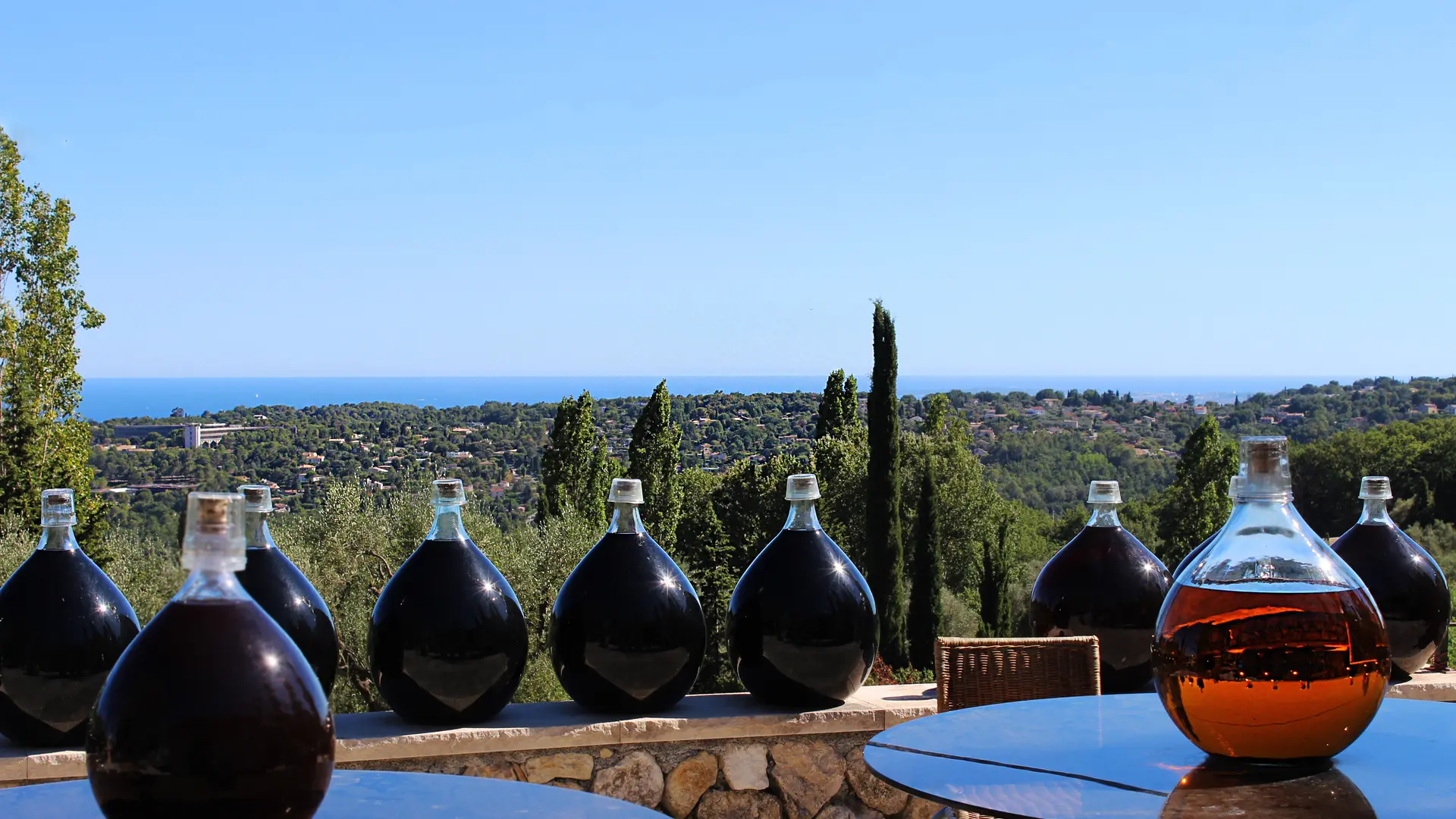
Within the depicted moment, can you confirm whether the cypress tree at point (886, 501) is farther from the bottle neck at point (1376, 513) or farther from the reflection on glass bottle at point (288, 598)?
the reflection on glass bottle at point (288, 598)

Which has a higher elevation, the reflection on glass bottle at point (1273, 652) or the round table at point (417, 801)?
the reflection on glass bottle at point (1273, 652)

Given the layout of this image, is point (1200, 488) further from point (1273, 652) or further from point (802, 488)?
point (1273, 652)

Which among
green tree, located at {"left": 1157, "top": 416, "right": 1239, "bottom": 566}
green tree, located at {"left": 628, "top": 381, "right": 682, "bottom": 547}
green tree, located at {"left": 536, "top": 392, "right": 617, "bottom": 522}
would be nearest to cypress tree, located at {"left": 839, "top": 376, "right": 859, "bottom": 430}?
green tree, located at {"left": 628, "top": 381, "right": 682, "bottom": 547}

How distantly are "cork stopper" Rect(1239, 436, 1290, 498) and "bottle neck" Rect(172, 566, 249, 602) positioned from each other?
4.38ft

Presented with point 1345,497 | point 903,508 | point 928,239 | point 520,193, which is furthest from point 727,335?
point 1345,497

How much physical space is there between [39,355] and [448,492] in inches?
855

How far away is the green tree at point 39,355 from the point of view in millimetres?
20750

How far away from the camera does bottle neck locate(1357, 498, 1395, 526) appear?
3.88 m

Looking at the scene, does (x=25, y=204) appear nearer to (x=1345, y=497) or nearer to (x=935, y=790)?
(x=935, y=790)

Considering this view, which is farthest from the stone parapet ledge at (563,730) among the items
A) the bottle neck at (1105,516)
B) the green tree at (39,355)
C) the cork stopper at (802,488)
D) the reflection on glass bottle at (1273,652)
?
the green tree at (39,355)

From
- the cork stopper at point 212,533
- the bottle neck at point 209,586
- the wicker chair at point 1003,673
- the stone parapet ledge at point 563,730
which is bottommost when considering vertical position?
the stone parapet ledge at point 563,730

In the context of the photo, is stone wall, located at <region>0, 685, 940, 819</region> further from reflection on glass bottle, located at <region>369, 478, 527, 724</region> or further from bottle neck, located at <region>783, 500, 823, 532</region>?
bottle neck, located at <region>783, 500, 823, 532</region>

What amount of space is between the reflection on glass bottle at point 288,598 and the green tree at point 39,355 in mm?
18571

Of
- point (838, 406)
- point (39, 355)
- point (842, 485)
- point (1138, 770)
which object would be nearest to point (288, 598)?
point (1138, 770)
